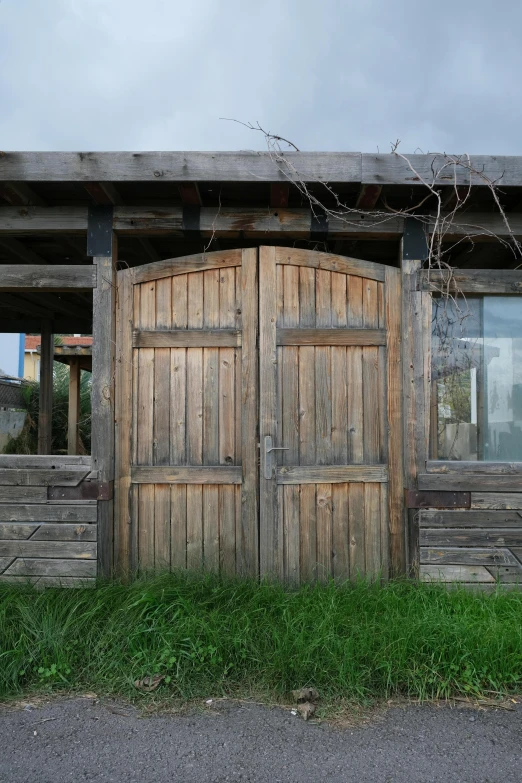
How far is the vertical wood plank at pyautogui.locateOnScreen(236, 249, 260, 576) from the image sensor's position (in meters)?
3.87

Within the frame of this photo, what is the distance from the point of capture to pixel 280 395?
393cm

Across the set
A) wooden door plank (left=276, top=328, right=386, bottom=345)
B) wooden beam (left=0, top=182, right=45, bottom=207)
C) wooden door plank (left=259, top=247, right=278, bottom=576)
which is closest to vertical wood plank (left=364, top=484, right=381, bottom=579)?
wooden door plank (left=259, top=247, right=278, bottom=576)

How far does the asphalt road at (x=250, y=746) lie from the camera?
2.27 metres

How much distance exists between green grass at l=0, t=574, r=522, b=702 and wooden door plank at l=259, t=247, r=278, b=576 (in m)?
0.46

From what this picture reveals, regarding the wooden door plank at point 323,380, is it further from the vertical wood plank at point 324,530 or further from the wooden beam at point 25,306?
the wooden beam at point 25,306

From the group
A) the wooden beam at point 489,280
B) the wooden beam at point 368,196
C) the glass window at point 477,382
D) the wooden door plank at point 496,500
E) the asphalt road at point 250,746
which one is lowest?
the asphalt road at point 250,746

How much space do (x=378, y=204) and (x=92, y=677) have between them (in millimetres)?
3515

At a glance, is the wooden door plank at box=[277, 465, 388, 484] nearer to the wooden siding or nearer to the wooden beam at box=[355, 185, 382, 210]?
the wooden siding

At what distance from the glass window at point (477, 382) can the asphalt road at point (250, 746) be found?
179 cm

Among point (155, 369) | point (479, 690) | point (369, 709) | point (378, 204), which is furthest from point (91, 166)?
point (479, 690)

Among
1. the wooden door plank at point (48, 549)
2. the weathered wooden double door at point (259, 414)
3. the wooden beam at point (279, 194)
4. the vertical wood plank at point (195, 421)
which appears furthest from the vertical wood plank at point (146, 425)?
the wooden beam at point (279, 194)

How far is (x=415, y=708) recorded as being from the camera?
272cm

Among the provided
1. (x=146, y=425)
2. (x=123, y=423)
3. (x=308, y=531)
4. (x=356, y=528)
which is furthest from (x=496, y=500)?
(x=123, y=423)

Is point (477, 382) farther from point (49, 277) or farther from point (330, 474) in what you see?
point (49, 277)
